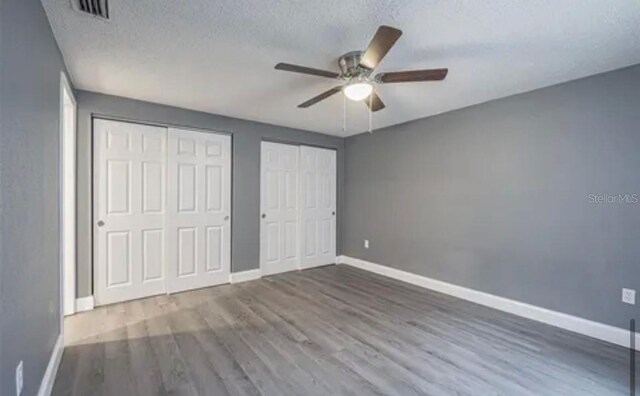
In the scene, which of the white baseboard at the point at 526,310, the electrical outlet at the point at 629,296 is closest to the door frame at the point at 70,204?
the white baseboard at the point at 526,310

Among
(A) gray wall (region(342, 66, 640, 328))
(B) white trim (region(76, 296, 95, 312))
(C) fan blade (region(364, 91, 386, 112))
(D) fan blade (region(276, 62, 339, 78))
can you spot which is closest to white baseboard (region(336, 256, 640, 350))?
(A) gray wall (region(342, 66, 640, 328))

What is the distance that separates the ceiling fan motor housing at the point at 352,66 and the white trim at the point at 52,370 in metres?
2.76

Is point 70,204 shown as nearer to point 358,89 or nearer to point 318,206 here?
point 358,89

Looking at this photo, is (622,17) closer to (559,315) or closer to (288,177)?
(559,315)

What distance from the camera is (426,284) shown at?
4164mm

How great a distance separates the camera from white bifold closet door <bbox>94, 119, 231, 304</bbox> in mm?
3457

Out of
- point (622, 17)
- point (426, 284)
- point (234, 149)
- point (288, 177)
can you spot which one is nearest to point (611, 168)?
point (622, 17)

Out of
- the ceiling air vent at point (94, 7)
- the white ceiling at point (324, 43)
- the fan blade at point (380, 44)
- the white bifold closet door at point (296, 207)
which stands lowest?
the white bifold closet door at point (296, 207)

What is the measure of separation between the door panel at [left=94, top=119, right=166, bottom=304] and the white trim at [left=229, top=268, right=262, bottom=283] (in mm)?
878

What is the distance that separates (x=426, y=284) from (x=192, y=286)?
306 centimetres

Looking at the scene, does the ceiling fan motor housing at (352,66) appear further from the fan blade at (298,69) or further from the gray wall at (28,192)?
the gray wall at (28,192)

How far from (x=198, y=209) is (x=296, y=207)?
5.14 ft

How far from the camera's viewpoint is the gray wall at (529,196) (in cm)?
267

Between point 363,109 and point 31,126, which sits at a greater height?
point 363,109
